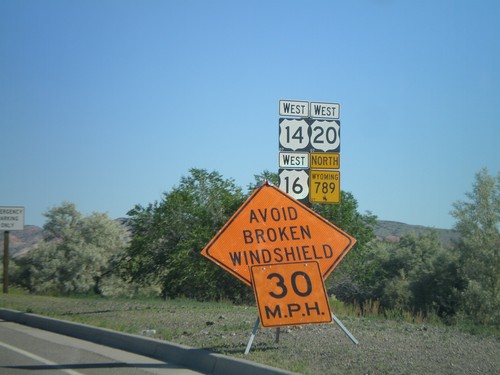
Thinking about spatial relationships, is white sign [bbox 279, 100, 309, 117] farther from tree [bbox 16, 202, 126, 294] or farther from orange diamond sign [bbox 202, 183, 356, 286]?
tree [bbox 16, 202, 126, 294]

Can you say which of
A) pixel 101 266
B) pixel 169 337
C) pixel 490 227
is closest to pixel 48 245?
pixel 101 266

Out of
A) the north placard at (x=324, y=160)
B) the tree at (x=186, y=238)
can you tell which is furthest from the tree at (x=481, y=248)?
the north placard at (x=324, y=160)

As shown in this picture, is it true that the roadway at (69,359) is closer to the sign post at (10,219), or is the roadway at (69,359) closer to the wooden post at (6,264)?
the wooden post at (6,264)

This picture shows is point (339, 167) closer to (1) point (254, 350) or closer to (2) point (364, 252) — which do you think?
(1) point (254, 350)

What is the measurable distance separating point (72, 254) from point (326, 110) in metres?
29.5

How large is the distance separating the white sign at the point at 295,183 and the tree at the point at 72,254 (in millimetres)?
26350

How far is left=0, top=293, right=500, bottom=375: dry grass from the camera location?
8.74 m

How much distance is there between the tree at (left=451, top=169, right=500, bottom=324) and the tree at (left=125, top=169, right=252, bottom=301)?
33.0ft

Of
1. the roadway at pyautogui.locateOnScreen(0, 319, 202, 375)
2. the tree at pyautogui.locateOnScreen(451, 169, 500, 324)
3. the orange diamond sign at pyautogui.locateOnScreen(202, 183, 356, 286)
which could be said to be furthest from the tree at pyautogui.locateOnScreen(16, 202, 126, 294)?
the orange diamond sign at pyautogui.locateOnScreen(202, 183, 356, 286)

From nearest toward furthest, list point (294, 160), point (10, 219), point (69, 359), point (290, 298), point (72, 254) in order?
1. point (290, 298)
2. point (69, 359)
3. point (294, 160)
4. point (10, 219)
5. point (72, 254)

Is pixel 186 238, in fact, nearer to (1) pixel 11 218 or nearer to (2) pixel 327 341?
(1) pixel 11 218

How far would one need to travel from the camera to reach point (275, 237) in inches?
423

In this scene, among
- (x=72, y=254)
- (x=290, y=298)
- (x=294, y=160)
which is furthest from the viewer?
(x=72, y=254)

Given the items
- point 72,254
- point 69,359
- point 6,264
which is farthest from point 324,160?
point 72,254
